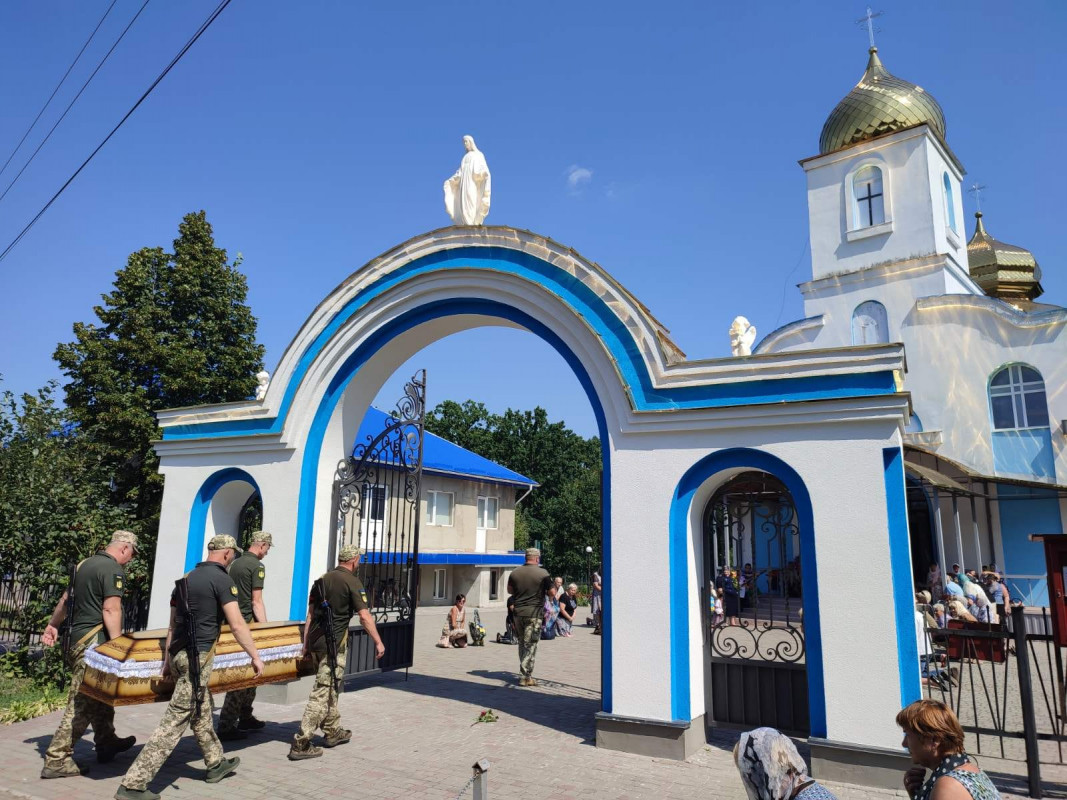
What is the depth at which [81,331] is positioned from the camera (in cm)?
1596

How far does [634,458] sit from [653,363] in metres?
0.97

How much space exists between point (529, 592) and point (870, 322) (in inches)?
694

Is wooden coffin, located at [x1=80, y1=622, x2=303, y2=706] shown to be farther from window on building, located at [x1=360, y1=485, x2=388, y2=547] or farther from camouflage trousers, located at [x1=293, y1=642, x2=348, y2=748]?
window on building, located at [x1=360, y1=485, x2=388, y2=547]

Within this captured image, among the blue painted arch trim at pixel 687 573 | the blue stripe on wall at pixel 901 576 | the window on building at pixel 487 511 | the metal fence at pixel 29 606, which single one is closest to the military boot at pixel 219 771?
the blue painted arch trim at pixel 687 573

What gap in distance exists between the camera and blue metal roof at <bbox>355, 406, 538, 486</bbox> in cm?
2270

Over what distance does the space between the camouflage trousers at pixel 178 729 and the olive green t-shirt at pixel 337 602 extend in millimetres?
1064

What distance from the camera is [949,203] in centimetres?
2431

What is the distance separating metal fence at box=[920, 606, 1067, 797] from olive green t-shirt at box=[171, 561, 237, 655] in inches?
229

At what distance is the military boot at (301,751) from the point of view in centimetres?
648

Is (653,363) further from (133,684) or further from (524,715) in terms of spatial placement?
(133,684)

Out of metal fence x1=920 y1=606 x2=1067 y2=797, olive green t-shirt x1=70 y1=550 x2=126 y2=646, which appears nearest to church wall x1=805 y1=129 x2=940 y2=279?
metal fence x1=920 y1=606 x2=1067 y2=797

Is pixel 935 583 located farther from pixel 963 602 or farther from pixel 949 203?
pixel 949 203

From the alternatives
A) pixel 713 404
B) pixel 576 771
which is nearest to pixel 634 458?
pixel 713 404

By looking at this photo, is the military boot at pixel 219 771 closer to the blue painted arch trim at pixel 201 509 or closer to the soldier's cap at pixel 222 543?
the soldier's cap at pixel 222 543
